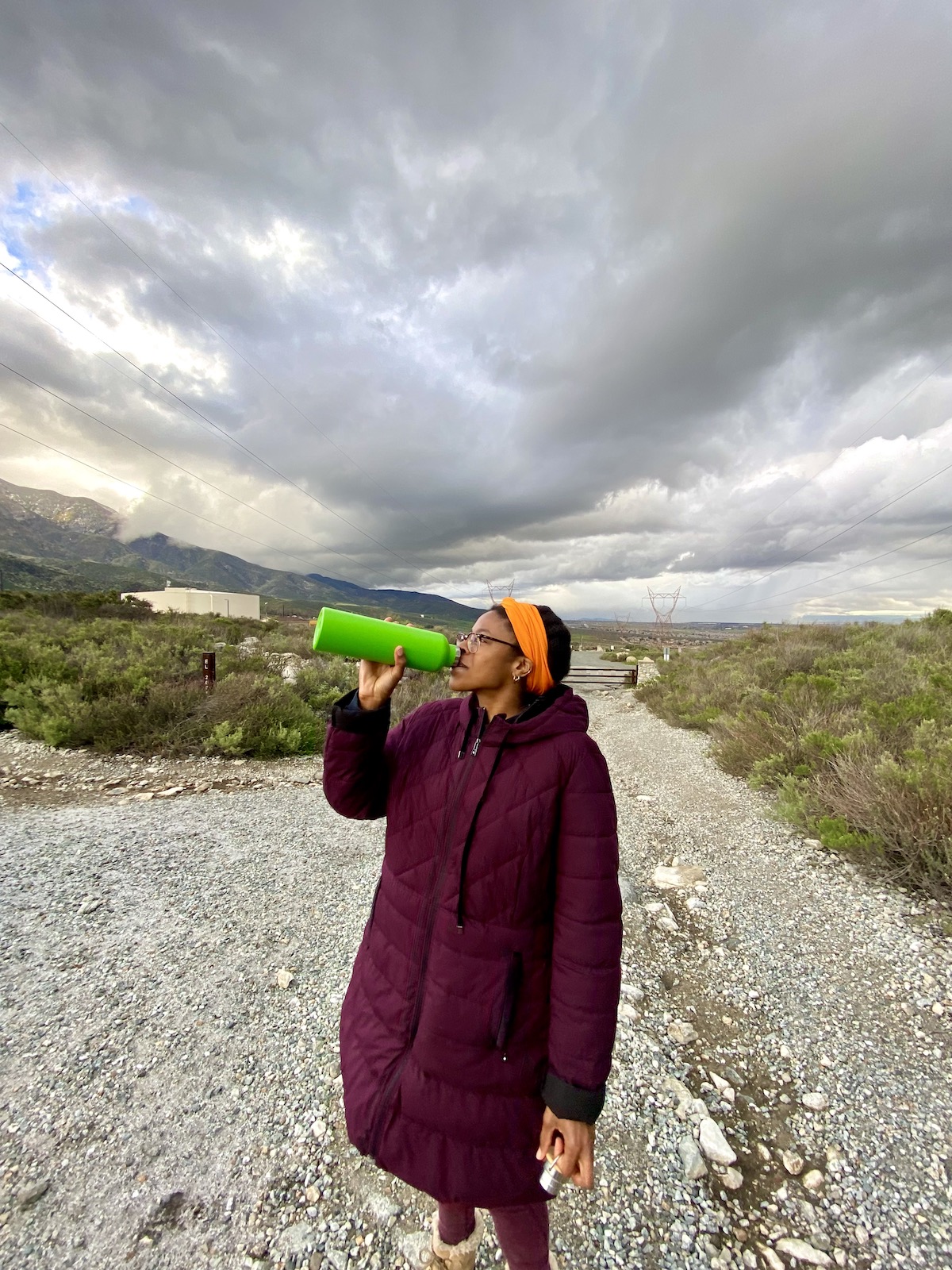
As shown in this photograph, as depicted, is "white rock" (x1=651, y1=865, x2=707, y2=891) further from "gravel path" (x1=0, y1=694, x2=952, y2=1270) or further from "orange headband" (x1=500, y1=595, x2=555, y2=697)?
"orange headband" (x1=500, y1=595, x2=555, y2=697)

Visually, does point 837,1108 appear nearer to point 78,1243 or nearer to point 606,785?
point 606,785

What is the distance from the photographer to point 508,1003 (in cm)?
135

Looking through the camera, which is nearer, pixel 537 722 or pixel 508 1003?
pixel 508 1003

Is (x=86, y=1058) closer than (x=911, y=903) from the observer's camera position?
Yes

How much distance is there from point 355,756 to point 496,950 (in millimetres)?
684

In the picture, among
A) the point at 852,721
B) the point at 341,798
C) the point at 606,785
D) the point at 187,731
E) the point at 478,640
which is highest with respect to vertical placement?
the point at 478,640

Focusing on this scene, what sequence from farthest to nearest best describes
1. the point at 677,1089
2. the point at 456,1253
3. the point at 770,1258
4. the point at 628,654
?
the point at 628,654, the point at 677,1089, the point at 770,1258, the point at 456,1253

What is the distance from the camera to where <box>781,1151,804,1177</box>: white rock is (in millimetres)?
2166

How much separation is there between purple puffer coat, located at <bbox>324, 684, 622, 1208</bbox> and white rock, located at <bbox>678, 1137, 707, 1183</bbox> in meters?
1.26

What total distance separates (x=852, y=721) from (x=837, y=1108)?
550 centimetres

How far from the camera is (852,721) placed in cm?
670

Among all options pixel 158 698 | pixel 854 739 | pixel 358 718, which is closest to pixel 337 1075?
pixel 358 718

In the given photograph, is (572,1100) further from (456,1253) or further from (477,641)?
(477,641)

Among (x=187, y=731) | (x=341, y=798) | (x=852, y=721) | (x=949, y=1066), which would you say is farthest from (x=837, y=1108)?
(x=187, y=731)
